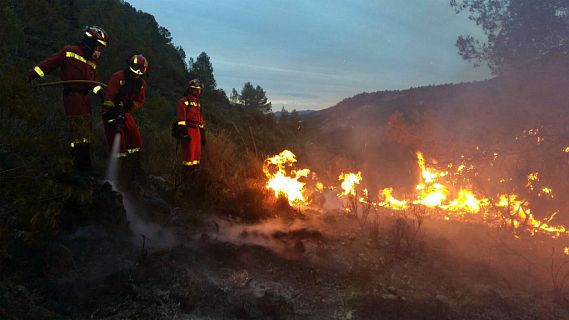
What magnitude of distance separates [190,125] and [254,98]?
96.1 feet

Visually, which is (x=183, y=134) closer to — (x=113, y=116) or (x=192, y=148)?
(x=192, y=148)

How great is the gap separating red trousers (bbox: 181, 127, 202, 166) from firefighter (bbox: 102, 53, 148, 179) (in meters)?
0.82

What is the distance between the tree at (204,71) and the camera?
26694 mm

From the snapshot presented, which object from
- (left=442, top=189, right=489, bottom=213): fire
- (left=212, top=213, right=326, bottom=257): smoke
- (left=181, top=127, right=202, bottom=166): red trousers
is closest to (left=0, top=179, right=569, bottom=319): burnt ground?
(left=212, top=213, right=326, bottom=257): smoke

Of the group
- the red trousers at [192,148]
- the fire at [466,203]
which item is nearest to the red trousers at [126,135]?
the red trousers at [192,148]

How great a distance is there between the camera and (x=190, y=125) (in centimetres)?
667

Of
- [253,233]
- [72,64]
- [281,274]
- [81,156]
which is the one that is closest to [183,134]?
[81,156]

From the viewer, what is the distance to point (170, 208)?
5922 mm

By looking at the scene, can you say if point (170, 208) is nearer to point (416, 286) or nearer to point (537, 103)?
point (416, 286)

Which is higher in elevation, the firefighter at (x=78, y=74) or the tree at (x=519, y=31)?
the tree at (x=519, y=31)

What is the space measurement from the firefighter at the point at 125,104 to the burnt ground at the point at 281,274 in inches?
47.3

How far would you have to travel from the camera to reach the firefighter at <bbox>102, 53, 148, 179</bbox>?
5652 mm

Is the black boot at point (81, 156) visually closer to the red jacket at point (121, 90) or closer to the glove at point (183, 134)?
the red jacket at point (121, 90)

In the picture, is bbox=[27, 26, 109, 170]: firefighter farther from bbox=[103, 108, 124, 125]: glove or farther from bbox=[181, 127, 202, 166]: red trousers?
bbox=[181, 127, 202, 166]: red trousers
